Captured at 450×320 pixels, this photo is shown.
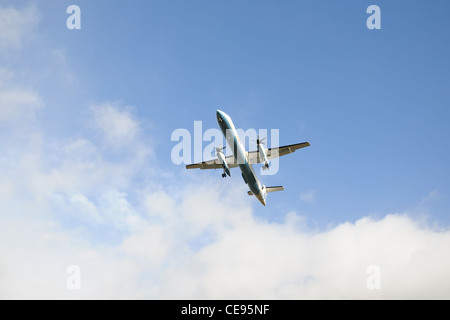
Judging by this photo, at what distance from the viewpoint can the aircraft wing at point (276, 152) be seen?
226 feet

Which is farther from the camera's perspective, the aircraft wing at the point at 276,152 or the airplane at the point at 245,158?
the aircraft wing at the point at 276,152

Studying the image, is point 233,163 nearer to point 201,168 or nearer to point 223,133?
point 201,168

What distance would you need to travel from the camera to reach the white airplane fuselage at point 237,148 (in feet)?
206

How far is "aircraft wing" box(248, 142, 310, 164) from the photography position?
226 feet

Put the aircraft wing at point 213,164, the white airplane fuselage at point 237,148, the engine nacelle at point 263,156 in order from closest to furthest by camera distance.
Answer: the white airplane fuselage at point 237,148
the engine nacelle at point 263,156
the aircraft wing at point 213,164

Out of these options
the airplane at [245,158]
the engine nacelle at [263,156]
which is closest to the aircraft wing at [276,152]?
the airplane at [245,158]

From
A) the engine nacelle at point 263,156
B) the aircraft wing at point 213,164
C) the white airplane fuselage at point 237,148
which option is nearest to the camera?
the white airplane fuselage at point 237,148

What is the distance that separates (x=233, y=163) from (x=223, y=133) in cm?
1170

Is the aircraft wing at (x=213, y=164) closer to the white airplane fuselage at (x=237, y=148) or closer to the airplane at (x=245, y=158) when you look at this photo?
the airplane at (x=245, y=158)

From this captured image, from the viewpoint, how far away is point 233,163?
74812mm

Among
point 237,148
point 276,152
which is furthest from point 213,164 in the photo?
point 237,148

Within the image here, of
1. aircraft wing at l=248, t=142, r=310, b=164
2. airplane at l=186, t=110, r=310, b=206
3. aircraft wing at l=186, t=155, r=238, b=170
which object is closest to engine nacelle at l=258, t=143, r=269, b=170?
airplane at l=186, t=110, r=310, b=206

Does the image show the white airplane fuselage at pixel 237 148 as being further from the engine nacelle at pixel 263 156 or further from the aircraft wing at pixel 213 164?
the aircraft wing at pixel 213 164

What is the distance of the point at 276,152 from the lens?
70.6m
